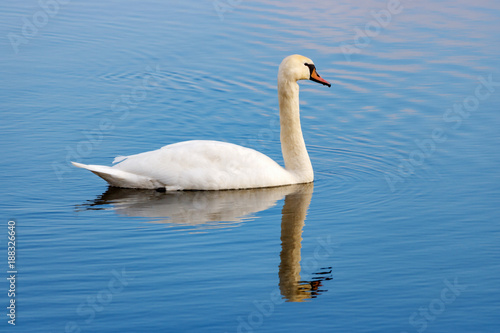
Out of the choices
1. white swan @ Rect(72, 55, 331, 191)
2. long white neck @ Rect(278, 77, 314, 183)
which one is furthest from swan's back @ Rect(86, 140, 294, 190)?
long white neck @ Rect(278, 77, 314, 183)

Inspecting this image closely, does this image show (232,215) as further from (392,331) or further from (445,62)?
(445,62)

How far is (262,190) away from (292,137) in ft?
3.71

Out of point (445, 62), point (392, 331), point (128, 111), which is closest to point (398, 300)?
point (392, 331)

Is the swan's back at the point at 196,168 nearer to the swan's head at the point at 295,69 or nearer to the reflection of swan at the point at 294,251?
the reflection of swan at the point at 294,251

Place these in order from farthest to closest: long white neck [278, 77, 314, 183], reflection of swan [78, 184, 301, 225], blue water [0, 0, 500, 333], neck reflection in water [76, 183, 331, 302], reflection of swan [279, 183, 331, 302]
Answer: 1. long white neck [278, 77, 314, 183]
2. reflection of swan [78, 184, 301, 225]
3. neck reflection in water [76, 183, 331, 302]
4. reflection of swan [279, 183, 331, 302]
5. blue water [0, 0, 500, 333]

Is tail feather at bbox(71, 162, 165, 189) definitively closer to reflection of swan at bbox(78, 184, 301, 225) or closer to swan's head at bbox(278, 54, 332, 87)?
reflection of swan at bbox(78, 184, 301, 225)

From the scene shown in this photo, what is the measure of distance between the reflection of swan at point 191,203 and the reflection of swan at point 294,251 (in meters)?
0.28

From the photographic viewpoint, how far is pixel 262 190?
12.8 m

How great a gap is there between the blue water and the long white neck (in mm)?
354

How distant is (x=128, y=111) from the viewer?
17.0 meters

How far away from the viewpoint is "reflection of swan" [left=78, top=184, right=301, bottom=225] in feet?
37.4

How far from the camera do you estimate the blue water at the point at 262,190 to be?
28.2 ft

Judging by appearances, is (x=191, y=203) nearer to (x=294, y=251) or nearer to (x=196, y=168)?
(x=196, y=168)

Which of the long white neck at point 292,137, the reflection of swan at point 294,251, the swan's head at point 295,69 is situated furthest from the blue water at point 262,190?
the swan's head at point 295,69
